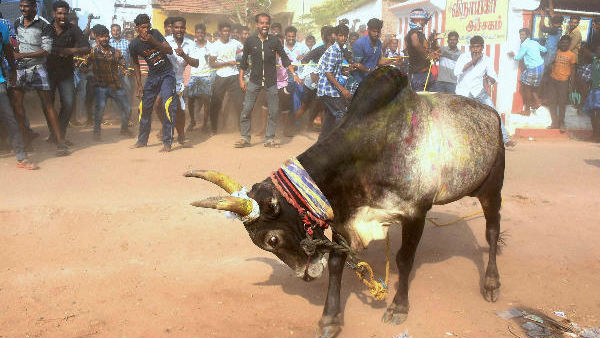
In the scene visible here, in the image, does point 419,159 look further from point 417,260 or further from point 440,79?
point 440,79

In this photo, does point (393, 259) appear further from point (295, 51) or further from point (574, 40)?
point (574, 40)

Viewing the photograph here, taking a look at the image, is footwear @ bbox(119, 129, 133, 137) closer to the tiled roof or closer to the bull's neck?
the bull's neck

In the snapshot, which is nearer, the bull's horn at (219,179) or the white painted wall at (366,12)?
the bull's horn at (219,179)

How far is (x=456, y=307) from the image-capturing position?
4035 millimetres

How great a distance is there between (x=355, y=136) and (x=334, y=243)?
26.8 inches

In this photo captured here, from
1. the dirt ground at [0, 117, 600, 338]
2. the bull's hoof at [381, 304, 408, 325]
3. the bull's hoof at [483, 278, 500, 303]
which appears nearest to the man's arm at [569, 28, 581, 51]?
the dirt ground at [0, 117, 600, 338]

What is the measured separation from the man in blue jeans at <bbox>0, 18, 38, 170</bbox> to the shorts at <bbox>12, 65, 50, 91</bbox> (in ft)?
2.26

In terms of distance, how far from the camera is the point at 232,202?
2904 millimetres

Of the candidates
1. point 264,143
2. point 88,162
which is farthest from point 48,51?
point 264,143

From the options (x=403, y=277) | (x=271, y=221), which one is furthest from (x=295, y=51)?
(x=271, y=221)

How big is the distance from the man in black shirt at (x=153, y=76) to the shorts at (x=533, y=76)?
24.5ft

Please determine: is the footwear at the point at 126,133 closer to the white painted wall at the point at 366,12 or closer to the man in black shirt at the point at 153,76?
the man in black shirt at the point at 153,76

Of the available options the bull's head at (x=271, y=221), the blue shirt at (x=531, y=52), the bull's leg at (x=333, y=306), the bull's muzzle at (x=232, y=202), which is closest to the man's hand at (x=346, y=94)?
the bull's leg at (x=333, y=306)

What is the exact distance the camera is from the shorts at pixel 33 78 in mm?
7586
